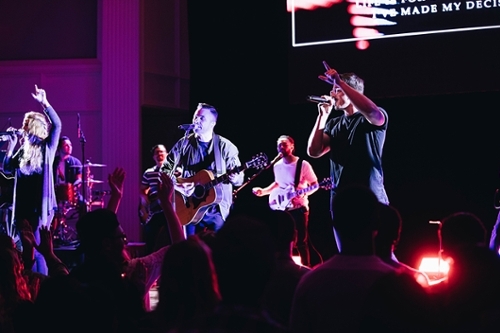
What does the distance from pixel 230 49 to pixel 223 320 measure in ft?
28.9

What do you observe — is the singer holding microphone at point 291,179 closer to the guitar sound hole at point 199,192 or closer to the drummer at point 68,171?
the guitar sound hole at point 199,192

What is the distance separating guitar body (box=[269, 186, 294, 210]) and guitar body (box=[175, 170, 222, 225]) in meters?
1.22

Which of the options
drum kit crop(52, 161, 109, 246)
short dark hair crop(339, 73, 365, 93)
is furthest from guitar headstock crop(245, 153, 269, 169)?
drum kit crop(52, 161, 109, 246)

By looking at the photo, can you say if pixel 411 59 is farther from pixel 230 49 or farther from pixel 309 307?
pixel 309 307

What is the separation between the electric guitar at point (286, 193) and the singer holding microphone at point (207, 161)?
A: 1087 mm

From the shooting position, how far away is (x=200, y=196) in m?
7.79

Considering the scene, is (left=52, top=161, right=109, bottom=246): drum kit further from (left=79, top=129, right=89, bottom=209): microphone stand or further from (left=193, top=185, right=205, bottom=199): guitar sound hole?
(left=193, top=185, right=205, bottom=199): guitar sound hole

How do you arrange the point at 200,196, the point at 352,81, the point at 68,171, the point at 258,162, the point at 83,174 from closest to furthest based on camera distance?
1. the point at 352,81
2. the point at 200,196
3. the point at 258,162
4. the point at 83,174
5. the point at 68,171

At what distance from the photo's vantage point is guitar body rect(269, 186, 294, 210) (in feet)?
28.9

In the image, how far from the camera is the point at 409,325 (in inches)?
83.4

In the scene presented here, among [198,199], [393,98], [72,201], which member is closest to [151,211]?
[198,199]

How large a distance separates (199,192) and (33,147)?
1.72 m

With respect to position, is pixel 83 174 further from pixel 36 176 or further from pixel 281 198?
pixel 281 198

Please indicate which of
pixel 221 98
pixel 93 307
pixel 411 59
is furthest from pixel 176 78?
pixel 93 307
